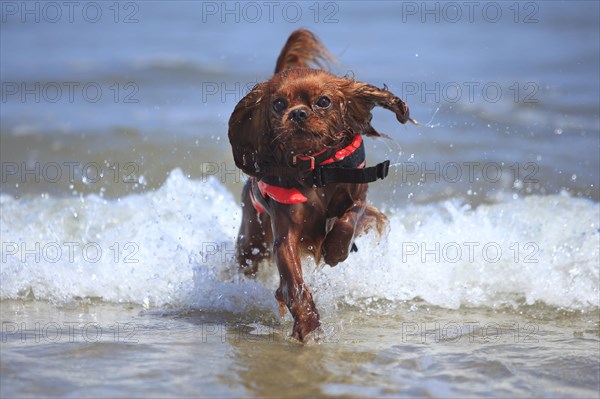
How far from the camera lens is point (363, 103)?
489cm

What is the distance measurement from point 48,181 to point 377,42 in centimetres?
796

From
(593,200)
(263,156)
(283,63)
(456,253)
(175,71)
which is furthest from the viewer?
(175,71)

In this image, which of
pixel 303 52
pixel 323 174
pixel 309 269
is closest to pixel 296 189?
pixel 323 174

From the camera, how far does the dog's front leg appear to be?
15.4 ft

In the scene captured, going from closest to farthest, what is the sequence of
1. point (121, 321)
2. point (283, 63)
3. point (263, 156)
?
point (263, 156) → point (121, 321) → point (283, 63)

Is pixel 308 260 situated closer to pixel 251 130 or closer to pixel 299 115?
pixel 251 130

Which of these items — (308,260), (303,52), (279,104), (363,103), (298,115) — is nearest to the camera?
(298,115)

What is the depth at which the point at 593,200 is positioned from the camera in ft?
26.1

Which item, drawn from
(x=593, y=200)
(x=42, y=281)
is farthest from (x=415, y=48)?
(x=42, y=281)

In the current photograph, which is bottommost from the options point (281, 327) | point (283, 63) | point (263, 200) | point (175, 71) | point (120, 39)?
point (281, 327)

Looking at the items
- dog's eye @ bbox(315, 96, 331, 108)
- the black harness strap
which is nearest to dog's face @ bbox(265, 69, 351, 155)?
dog's eye @ bbox(315, 96, 331, 108)

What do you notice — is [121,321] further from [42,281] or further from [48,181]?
[48,181]

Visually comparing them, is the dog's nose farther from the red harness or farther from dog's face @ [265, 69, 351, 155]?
the red harness

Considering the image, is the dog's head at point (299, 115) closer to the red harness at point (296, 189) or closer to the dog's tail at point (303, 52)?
the red harness at point (296, 189)
